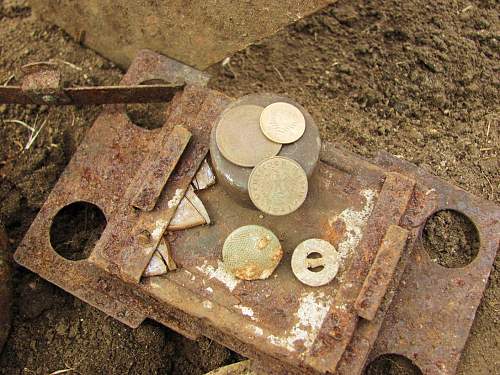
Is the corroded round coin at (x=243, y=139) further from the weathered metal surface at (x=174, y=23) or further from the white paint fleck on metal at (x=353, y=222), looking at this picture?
the weathered metal surface at (x=174, y=23)

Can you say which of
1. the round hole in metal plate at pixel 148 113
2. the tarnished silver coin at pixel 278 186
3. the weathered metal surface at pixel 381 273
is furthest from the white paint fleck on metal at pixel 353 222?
the round hole in metal plate at pixel 148 113

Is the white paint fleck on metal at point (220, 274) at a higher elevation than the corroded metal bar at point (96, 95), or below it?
below

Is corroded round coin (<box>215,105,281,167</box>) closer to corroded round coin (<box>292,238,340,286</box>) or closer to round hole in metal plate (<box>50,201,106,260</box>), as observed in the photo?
corroded round coin (<box>292,238,340,286</box>)

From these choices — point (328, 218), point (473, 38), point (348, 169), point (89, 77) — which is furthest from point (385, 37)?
point (89, 77)

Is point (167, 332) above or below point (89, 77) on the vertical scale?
below

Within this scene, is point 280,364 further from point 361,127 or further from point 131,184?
point 361,127

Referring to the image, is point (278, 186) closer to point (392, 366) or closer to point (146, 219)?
point (146, 219)

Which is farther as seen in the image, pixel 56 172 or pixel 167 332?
pixel 56 172
